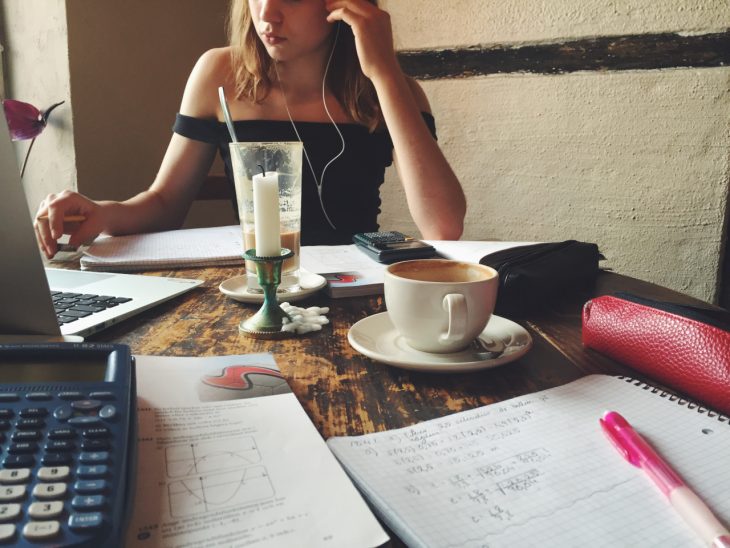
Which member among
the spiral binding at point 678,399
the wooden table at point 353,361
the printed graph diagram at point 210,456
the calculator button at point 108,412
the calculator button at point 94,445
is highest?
the calculator button at point 108,412

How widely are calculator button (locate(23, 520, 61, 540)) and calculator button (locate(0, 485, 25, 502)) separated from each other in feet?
0.07

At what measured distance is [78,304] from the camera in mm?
641

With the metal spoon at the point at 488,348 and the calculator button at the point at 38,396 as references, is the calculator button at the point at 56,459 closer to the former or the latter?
the calculator button at the point at 38,396

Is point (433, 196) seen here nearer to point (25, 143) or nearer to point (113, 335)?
point (113, 335)

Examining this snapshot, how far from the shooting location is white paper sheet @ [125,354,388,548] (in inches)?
11.3

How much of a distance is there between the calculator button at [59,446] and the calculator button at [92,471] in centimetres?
2

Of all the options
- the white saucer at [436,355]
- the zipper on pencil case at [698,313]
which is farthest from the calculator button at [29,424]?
the zipper on pencil case at [698,313]

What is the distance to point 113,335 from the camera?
590mm

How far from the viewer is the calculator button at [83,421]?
331mm

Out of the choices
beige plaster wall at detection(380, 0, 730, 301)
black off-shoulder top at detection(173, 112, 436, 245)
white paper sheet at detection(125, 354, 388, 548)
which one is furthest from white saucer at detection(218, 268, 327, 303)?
beige plaster wall at detection(380, 0, 730, 301)

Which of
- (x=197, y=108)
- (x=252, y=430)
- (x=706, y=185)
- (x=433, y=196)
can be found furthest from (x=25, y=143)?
(x=706, y=185)

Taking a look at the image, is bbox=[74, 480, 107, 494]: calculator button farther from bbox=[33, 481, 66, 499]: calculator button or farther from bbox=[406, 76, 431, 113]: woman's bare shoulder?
bbox=[406, 76, 431, 113]: woman's bare shoulder

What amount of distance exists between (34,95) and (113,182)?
13.5 inches

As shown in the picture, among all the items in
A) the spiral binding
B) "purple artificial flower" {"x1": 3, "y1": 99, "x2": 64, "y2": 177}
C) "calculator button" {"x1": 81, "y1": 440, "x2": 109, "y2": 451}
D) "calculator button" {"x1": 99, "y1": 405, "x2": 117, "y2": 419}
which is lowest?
the spiral binding
